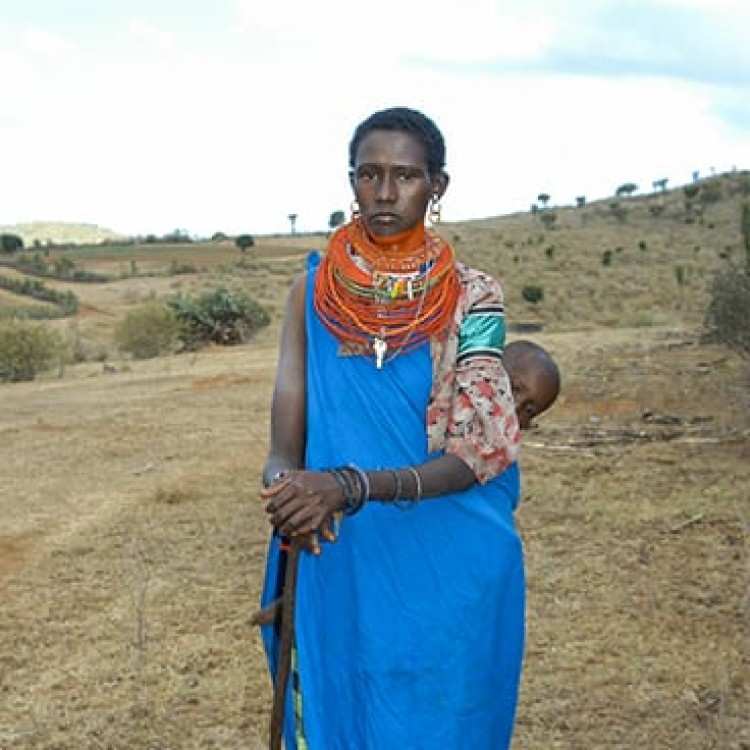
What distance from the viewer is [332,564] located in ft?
6.90

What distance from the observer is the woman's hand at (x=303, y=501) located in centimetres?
179

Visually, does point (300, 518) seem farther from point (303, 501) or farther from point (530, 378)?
point (530, 378)

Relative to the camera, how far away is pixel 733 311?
10.1 metres

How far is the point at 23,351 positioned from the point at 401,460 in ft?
49.1

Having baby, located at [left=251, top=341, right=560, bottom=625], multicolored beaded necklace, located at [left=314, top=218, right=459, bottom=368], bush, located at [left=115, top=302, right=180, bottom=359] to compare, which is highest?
multicolored beaded necklace, located at [left=314, top=218, right=459, bottom=368]

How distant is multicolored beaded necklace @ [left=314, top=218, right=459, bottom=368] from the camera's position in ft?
6.77

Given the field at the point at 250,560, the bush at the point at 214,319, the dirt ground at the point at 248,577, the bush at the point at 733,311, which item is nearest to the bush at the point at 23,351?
the field at the point at 250,560

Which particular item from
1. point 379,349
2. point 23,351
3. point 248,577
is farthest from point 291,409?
point 23,351

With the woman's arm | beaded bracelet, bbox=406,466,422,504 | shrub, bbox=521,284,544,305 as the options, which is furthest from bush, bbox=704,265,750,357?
shrub, bbox=521,284,544,305

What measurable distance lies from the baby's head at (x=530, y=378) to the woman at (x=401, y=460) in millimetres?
452

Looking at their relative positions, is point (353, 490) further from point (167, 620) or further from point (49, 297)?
point (49, 297)

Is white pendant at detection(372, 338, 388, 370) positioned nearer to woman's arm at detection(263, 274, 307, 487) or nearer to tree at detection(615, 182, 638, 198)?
woman's arm at detection(263, 274, 307, 487)

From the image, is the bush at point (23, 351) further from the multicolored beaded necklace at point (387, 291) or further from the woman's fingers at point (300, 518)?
the woman's fingers at point (300, 518)

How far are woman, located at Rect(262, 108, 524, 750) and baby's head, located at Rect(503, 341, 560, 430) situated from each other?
1.48 ft
